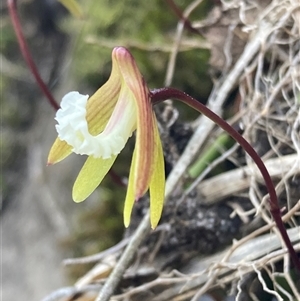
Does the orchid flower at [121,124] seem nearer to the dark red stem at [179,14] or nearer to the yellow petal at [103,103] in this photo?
the yellow petal at [103,103]

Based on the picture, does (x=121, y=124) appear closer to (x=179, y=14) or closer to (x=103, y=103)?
(x=103, y=103)

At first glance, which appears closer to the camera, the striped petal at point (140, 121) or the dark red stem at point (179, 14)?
the striped petal at point (140, 121)

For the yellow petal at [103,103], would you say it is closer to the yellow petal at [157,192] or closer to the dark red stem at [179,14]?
the yellow petal at [157,192]

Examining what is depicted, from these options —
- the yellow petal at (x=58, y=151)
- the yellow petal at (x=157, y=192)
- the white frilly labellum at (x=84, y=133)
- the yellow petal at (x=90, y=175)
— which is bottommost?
the yellow petal at (x=157, y=192)

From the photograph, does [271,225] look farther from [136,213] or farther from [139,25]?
[139,25]

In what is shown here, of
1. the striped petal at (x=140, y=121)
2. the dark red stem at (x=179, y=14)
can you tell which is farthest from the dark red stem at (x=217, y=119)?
the dark red stem at (x=179, y=14)

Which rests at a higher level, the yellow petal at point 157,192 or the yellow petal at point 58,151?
the yellow petal at point 58,151

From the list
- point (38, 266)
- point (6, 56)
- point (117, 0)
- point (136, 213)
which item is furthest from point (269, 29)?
point (6, 56)
